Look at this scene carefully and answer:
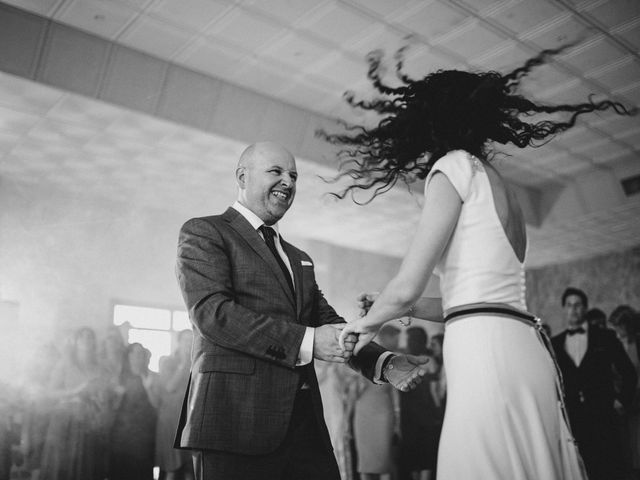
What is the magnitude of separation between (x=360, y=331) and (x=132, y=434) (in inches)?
185

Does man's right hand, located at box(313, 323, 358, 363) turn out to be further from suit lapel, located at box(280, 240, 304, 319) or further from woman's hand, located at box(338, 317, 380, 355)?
suit lapel, located at box(280, 240, 304, 319)

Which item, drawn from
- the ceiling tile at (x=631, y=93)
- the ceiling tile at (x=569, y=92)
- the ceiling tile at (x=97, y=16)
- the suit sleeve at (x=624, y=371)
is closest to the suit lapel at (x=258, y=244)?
the ceiling tile at (x=97, y=16)

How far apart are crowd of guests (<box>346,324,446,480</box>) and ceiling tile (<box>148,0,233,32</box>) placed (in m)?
3.72

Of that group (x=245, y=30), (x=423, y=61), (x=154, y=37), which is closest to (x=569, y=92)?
(x=423, y=61)

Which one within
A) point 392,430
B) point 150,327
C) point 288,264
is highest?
A: point 150,327

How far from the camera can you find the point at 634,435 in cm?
610

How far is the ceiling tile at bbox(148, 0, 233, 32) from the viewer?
14.8ft

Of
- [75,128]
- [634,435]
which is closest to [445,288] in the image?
[75,128]

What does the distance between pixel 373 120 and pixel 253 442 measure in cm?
506

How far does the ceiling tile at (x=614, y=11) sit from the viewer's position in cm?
481

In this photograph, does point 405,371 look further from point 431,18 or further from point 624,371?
point 624,371

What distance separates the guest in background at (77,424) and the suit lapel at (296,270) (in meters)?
4.31

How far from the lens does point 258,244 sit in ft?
6.55

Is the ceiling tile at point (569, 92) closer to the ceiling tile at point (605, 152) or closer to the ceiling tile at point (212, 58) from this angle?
the ceiling tile at point (605, 152)
